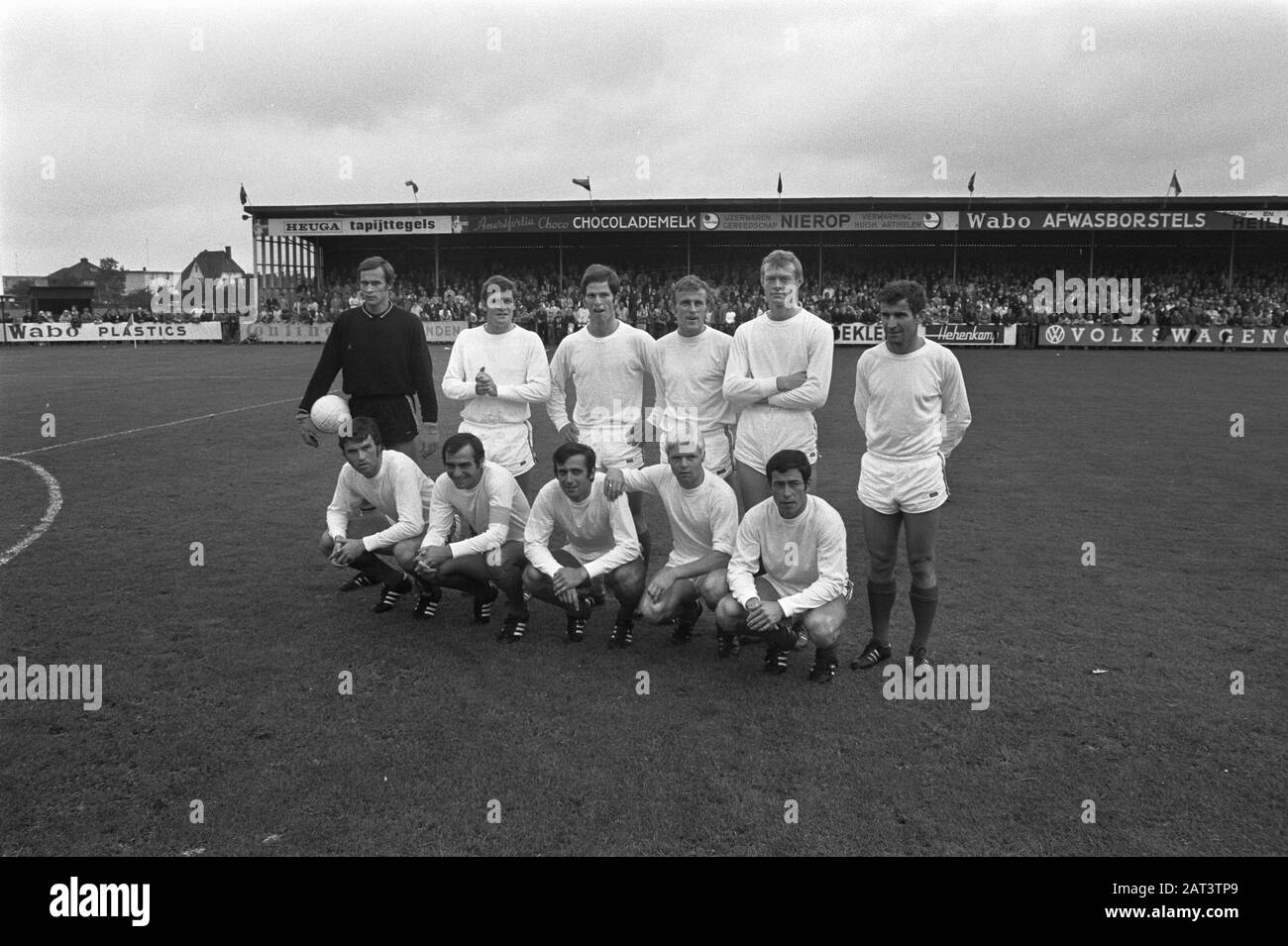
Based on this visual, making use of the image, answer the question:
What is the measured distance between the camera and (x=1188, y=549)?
755cm

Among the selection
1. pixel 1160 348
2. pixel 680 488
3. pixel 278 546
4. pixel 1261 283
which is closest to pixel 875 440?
pixel 680 488

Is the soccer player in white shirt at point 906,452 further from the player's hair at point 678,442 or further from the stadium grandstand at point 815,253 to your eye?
the stadium grandstand at point 815,253

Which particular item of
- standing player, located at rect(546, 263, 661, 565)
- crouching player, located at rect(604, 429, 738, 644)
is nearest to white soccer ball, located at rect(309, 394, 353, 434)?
standing player, located at rect(546, 263, 661, 565)

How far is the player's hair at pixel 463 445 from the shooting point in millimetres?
5824

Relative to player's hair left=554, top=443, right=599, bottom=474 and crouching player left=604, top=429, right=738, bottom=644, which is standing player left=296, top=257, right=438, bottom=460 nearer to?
player's hair left=554, top=443, right=599, bottom=474

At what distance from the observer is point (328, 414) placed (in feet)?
22.3

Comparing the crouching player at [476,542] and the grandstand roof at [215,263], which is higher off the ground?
the grandstand roof at [215,263]

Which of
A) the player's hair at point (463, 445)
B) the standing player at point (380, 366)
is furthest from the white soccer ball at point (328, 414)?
the player's hair at point (463, 445)

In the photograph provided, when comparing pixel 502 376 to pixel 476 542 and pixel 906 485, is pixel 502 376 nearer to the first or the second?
pixel 476 542

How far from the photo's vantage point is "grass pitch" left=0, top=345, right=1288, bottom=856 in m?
3.65

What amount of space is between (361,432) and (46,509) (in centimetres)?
483

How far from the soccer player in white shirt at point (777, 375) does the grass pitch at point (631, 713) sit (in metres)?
A: 1.25

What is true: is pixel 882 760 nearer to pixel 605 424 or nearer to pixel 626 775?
pixel 626 775

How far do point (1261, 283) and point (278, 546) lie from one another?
45.2 metres
